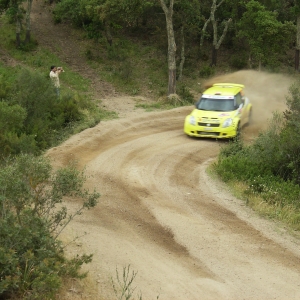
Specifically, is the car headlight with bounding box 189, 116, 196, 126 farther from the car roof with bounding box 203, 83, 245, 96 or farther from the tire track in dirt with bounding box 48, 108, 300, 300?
the tire track in dirt with bounding box 48, 108, 300, 300

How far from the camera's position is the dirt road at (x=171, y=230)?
28.3ft

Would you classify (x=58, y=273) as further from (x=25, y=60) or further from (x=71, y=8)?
(x=71, y=8)

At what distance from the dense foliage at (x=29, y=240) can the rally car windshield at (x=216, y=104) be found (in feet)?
36.3

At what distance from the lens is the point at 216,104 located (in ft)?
62.2

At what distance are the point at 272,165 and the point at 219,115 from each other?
382cm

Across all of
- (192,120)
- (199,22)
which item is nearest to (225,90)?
(192,120)

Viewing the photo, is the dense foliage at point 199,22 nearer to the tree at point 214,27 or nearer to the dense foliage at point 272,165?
the tree at point 214,27

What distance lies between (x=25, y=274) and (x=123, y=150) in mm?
9517

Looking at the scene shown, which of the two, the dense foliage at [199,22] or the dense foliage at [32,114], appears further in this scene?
the dense foliage at [199,22]

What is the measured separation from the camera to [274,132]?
15.8 meters

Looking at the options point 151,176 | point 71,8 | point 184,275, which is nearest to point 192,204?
point 151,176

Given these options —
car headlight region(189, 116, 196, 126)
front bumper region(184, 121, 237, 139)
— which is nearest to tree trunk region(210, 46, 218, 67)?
car headlight region(189, 116, 196, 126)

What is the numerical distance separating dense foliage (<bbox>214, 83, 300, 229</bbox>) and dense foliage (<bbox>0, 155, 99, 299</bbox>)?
19.9ft

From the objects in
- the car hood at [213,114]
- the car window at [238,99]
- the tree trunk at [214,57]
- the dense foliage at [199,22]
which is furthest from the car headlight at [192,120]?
the tree trunk at [214,57]
